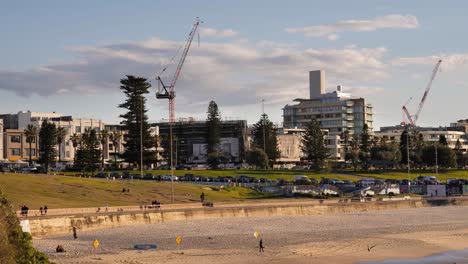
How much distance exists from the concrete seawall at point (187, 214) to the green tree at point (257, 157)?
58.2 m

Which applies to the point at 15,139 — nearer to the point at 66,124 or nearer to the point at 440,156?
the point at 66,124

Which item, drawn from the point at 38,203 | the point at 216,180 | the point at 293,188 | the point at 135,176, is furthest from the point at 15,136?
the point at 38,203

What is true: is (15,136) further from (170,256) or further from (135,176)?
(170,256)

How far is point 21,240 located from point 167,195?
6131 centimetres

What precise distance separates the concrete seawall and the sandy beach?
1492 millimetres

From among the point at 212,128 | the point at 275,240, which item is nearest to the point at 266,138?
the point at 212,128

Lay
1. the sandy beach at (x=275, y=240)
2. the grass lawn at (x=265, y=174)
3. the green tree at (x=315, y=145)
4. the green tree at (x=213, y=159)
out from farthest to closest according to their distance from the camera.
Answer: the green tree at (x=213, y=159) < the green tree at (x=315, y=145) < the grass lawn at (x=265, y=174) < the sandy beach at (x=275, y=240)

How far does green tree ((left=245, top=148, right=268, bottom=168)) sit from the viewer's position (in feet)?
540

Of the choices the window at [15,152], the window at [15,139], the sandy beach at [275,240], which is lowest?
the sandy beach at [275,240]

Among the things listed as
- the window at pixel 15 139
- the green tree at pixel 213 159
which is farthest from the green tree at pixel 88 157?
the green tree at pixel 213 159

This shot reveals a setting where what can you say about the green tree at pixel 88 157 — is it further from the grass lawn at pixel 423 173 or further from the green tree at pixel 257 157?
the grass lawn at pixel 423 173

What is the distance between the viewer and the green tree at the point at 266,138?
6949 inches

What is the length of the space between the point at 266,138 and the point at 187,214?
3848 inches

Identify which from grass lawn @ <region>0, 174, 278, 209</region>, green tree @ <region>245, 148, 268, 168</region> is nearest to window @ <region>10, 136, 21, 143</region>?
green tree @ <region>245, 148, 268, 168</region>
